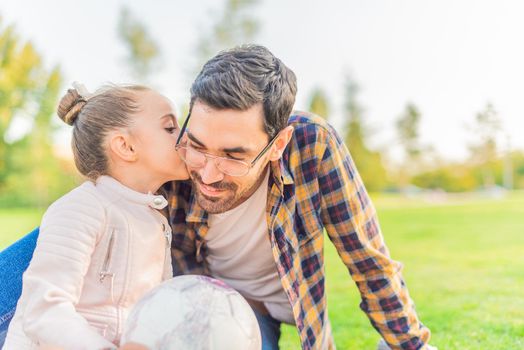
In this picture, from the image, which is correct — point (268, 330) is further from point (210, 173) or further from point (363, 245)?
point (210, 173)

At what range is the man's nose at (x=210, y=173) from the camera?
2.39m

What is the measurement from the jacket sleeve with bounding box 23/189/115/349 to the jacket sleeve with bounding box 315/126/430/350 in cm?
102

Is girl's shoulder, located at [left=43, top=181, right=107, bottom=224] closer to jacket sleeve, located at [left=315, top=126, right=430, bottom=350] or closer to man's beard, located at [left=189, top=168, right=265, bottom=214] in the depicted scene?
man's beard, located at [left=189, top=168, right=265, bottom=214]

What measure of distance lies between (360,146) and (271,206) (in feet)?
110

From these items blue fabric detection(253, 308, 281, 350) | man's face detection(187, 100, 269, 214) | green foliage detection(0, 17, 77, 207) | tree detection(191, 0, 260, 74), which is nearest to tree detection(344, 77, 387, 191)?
tree detection(191, 0, 260, 74)

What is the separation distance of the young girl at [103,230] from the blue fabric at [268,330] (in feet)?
2.40

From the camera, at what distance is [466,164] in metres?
29.7

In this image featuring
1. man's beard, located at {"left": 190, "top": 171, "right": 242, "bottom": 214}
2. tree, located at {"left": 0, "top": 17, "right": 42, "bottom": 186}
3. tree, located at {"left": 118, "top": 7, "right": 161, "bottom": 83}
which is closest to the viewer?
man's beard, located at {"left": 190, "top": 171, "right": 242, "bottom": 214}

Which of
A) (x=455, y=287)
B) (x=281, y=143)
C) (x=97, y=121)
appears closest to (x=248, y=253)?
(x=281, y=143)

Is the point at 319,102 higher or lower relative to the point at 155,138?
lower

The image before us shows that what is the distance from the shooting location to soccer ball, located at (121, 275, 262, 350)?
1730mm

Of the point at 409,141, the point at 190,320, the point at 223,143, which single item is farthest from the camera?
the point at 409,141

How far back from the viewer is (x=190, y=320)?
175cm

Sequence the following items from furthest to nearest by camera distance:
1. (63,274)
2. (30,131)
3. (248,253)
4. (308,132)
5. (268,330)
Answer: (30,131)
(268,330)
(248,253)
(308,132)
(63,274)
